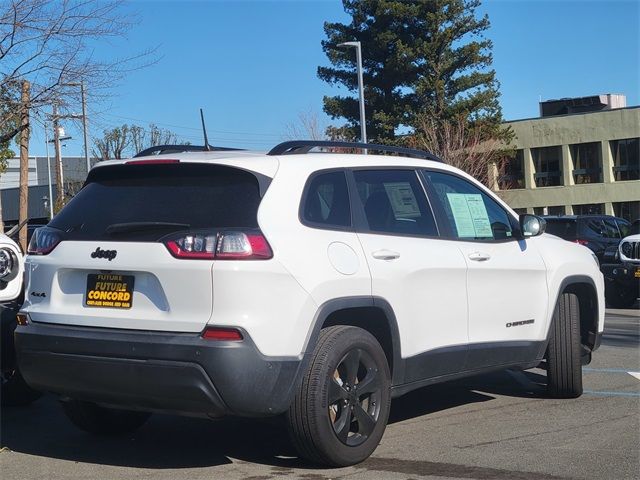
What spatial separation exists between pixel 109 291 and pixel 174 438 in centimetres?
161

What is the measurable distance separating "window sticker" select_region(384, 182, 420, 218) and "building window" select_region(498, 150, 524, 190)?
132 ft

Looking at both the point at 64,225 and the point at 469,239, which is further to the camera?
the point at 469,239

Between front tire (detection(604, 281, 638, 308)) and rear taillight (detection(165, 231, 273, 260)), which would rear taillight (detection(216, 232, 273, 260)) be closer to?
rear taillight (detection(165, 231, 273, 260))

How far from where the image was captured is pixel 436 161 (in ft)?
20.3

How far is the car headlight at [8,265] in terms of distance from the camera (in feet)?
19.9

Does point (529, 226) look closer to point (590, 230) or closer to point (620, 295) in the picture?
point (620, 295)

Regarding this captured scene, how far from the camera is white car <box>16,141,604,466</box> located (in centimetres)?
443

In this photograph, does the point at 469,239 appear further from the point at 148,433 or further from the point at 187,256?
the point at 148,433

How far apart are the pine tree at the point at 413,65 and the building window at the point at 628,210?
24.9 feet

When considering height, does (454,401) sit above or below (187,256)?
below

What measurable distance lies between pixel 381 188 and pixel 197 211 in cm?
139

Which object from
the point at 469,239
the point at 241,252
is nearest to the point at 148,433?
the point at 241,252

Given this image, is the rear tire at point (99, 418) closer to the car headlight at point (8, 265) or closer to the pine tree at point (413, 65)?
the car headlight at point (8, 265)

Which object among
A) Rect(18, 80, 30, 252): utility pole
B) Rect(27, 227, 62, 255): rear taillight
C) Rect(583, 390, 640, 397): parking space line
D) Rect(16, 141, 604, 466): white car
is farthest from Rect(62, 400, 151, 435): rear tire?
Rect(583, 390, 640, 397): parking space line
